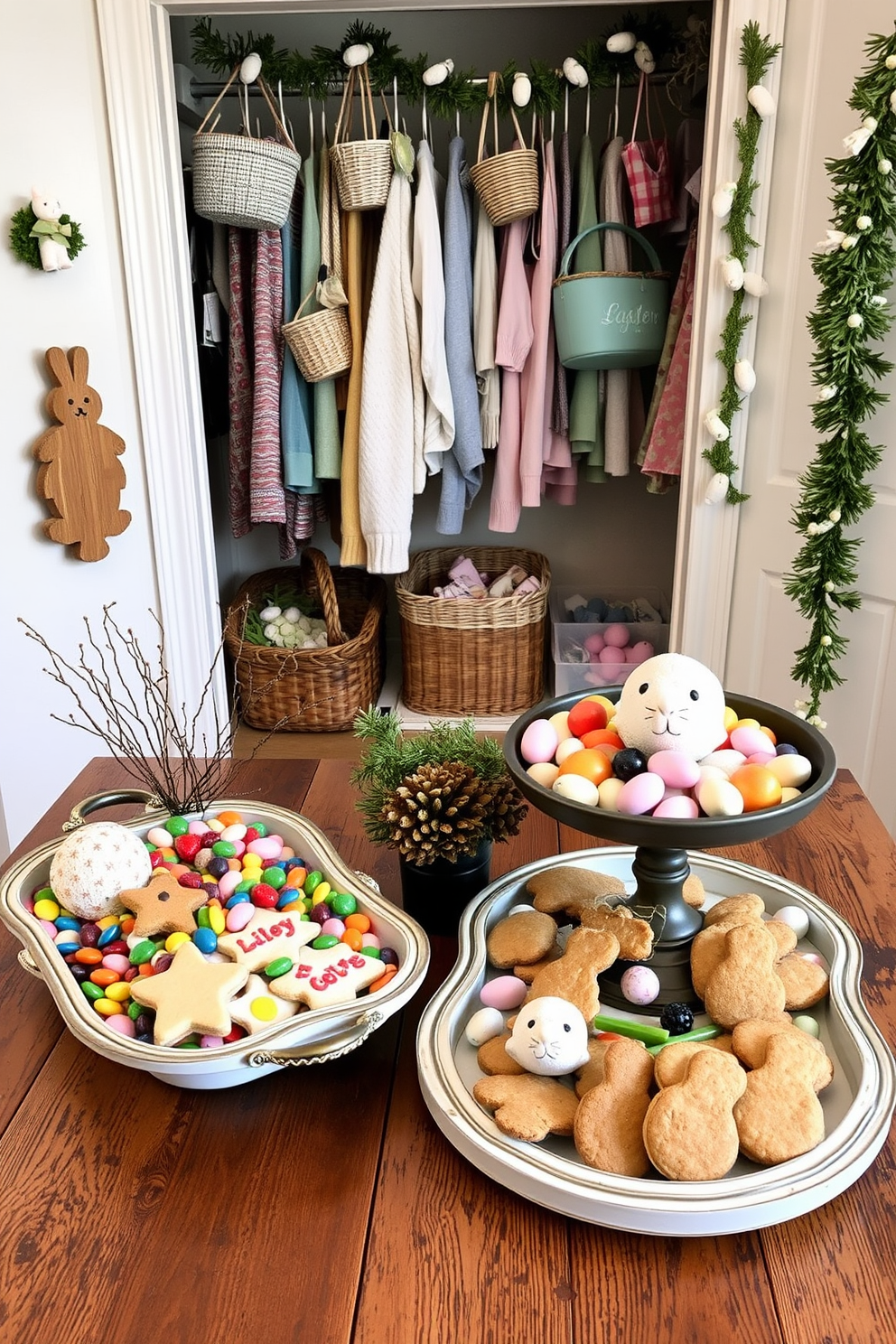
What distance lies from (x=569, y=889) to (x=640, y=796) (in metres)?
0.23

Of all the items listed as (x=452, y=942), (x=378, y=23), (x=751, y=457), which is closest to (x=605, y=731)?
(x=452, y=942)

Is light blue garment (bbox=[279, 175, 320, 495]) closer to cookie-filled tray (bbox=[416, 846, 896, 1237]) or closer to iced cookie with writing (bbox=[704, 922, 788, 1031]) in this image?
cookie-filled tray (bbox=[416, 846, 896, 1237])

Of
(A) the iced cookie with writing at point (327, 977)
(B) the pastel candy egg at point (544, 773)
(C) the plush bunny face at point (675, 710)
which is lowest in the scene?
(A) the iced cookie with writing at point (327, 977)

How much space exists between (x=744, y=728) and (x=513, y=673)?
7.41 ft

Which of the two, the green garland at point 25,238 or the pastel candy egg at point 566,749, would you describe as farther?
the green garland at point 25,238

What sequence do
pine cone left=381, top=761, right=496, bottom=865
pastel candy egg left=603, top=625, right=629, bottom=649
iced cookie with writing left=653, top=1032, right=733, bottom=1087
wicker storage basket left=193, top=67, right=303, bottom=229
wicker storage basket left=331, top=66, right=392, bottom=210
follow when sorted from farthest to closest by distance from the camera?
pastel candy egg left=603, top=625, right=629, bottom=649 → wicker storage basket left=331, top=66, right=392, bottom=210 → wicker storage basket left=193, top=67, right=303, bottom=229 → pine cone left=381, top=761, right=496, bottom=865 → iced cookie with writing left=653, top=1032, right=733, bottom=1087

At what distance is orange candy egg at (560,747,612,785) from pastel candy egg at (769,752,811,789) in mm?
148

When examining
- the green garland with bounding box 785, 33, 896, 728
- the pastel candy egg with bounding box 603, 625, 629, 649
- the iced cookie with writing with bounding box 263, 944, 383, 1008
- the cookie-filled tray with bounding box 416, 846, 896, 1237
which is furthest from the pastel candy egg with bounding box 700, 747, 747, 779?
the pastel candy egg with bounding box 603, 625, 629, 649

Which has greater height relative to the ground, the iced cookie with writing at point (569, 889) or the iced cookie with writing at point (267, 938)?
the iced cookie with writing at point (267, 938)

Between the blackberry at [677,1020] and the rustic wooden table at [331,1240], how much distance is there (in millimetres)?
170

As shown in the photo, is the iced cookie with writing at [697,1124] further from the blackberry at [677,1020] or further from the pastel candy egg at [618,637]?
the pastel candy egg at [618,637]

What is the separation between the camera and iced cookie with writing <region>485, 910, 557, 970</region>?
974mm

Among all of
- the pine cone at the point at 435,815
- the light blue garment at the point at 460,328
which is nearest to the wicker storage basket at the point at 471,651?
the light blue garment at the point at 460,328

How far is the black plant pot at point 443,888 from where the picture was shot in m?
1.09
